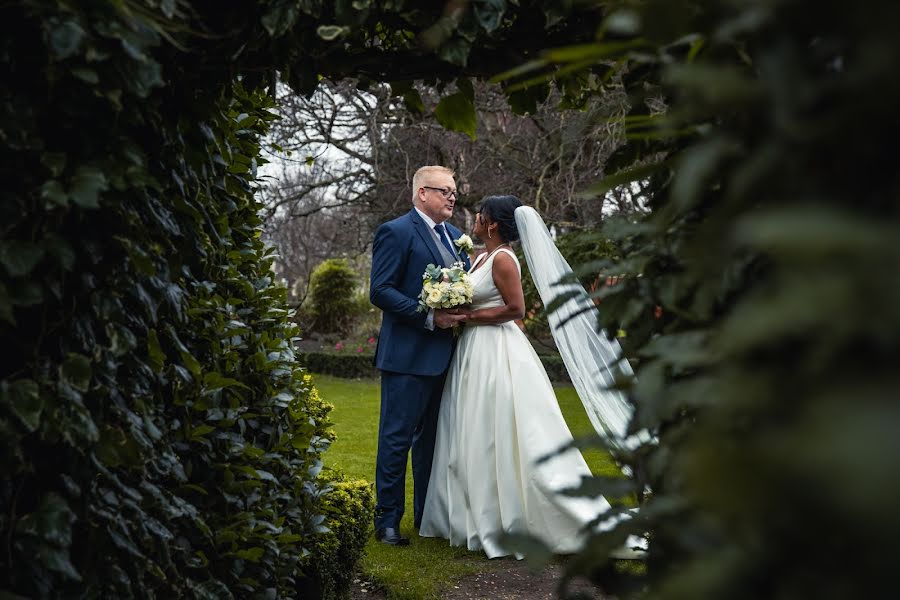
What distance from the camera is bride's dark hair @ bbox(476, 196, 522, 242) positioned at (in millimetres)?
5344

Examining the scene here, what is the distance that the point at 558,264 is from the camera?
5625 millimetres

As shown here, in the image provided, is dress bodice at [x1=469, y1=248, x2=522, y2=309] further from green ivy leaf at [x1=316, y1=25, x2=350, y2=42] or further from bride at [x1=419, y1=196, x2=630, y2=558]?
green ivy leaf at [x1=316, y1=25, x2=350, y2=42]

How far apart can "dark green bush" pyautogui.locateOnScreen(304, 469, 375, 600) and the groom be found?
968 millimetres

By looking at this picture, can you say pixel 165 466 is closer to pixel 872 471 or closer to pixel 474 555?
pixel 872 471

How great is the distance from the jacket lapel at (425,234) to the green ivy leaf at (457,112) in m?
2.97

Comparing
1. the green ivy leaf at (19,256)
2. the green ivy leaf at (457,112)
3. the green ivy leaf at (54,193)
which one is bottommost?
the green ivy leaf at (19,256)

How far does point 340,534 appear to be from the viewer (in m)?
3.61

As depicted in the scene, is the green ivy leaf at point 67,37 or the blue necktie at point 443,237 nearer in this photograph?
the green ivy leaf at point 67,37

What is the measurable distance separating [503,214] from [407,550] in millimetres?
2226

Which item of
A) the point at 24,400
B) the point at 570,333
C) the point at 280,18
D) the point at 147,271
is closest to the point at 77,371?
the point at 24,400

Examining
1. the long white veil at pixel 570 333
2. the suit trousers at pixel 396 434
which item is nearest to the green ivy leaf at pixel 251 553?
the suit trousers at pixel 396 434

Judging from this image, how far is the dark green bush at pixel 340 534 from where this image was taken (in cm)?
332

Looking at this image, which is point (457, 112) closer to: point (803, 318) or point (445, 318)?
point (803, 318)

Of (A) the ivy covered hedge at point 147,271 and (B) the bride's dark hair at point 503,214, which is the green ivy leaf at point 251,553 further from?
(B) the bride's dark hair at point 503,214
